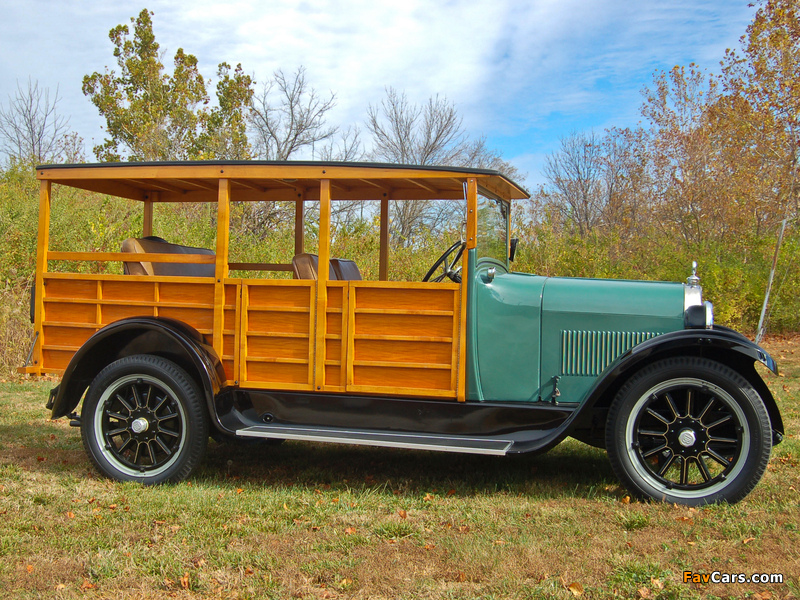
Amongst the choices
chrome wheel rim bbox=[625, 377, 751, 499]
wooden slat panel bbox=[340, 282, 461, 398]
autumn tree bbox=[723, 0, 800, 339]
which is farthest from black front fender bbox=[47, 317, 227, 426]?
autumn tree bbox=[723, 0, 800, 339]

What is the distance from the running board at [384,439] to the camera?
3842 mm

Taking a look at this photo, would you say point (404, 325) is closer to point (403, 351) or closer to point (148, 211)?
point (403, 351)

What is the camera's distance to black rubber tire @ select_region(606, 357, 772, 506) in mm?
3703

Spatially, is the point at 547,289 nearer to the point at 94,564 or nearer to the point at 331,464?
the point at 331,464

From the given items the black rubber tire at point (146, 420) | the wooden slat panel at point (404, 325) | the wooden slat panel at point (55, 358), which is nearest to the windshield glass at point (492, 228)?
the wooden slat panel at point (404, 325)

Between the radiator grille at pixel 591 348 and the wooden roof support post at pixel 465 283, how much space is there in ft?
2.00

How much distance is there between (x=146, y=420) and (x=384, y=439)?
5.23 feet

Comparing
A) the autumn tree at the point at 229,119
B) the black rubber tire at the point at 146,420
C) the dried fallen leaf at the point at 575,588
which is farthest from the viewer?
the autumn tree at the point at 229,119

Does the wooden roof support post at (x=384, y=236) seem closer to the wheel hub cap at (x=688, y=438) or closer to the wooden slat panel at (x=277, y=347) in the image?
the wooden slat panel at (x=277, y=347)

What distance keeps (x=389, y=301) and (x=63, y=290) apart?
2338mm

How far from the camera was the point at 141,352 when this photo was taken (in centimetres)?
457

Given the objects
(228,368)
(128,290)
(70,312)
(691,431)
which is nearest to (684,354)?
(691,431)

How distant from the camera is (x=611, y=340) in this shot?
162 inches

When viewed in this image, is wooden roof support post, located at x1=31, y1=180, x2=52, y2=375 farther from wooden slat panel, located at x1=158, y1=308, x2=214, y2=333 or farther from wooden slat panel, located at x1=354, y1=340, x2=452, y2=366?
wooden slat panel, located at x1=354, y1=340, x2=452, y2=366
